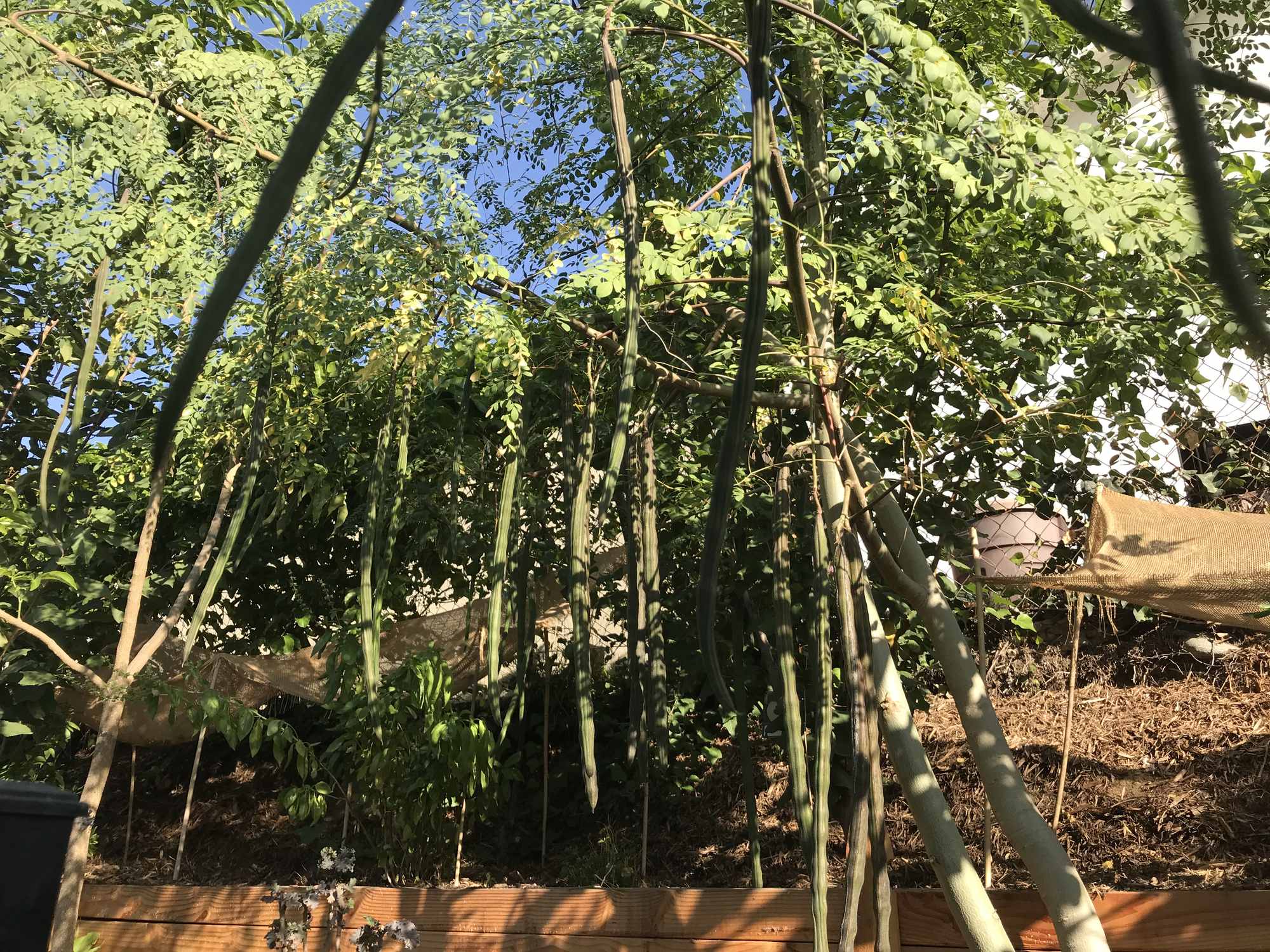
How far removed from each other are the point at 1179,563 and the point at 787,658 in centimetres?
117

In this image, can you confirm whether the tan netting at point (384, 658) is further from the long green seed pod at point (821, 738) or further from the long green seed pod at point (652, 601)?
the long green seed pod at point (821, 738)

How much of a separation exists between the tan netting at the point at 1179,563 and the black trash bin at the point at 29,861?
2433mm

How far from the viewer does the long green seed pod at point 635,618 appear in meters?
2.54

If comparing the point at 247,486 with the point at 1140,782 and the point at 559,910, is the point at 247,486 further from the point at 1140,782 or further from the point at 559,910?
the point at 1140,782

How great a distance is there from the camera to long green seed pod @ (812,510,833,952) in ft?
6.48

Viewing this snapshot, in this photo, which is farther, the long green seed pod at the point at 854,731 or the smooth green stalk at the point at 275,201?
the long green seed pod at the point at 854,731

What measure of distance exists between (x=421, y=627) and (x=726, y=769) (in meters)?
1.46

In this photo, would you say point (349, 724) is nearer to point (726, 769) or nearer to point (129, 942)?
point (129, 942)

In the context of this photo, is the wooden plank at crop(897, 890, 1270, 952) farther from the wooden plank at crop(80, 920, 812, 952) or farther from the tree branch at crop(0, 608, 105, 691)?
the tree branch at crop(0, 608, 105, 691)

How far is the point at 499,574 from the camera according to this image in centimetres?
250

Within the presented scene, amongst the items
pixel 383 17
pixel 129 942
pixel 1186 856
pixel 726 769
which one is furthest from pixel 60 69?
pixel 1186 856

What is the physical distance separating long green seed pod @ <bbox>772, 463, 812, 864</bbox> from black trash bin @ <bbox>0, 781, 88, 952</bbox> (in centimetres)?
163

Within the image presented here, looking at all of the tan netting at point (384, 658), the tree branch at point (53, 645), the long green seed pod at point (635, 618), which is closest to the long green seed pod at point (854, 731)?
the long green seed pod at point (635, 618)

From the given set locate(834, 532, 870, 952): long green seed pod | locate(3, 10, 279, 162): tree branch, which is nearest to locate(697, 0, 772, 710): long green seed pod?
A: locate(834, 532, 870, 952): long green seed pod
